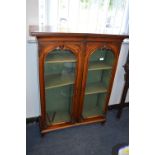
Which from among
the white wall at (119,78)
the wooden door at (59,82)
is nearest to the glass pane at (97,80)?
the wooden door at (59,82)

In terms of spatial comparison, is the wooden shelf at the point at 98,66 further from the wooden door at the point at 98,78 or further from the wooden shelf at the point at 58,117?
the wooden shelf at the point at 58,117

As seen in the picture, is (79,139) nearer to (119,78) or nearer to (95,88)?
(95,88)

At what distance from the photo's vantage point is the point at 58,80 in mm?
1715

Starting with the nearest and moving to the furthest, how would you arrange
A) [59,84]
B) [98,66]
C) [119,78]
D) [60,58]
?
1. [60,58]
2. [59,84]
3. [98,66]
4. [119,78]

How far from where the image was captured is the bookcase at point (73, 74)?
1.41 m

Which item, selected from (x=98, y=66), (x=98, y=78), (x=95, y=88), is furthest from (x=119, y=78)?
(x=98, y=66)

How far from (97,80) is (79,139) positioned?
31.0 inches

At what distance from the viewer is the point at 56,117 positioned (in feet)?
6.32
